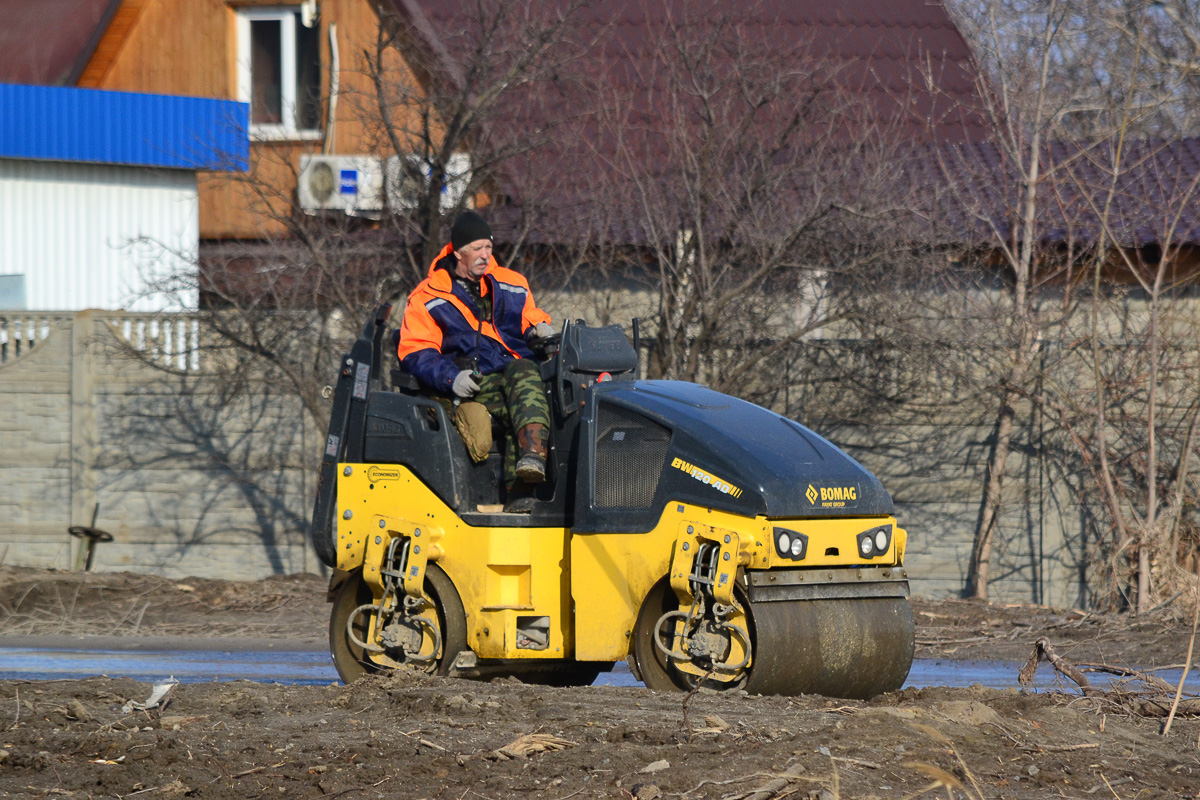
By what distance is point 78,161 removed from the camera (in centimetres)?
1848

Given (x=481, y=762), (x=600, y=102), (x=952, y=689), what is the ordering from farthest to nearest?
(x=600, y=102) → (x=952, y=689) → (x=481, y=762)

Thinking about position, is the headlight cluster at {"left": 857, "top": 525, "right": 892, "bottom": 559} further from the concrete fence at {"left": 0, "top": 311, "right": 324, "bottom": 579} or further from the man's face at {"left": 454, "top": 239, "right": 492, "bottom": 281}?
the concrete fence at {"left": 0, "top": 311, "right": 324, "bottom": 579}

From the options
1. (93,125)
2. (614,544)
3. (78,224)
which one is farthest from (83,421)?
(614,544)

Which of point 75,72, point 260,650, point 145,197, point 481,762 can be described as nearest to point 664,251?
point 260,650

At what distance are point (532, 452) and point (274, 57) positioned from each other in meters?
14.6

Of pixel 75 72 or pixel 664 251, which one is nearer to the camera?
pixel 664 251

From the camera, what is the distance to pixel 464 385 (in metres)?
7.35

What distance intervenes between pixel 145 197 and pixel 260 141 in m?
5.15

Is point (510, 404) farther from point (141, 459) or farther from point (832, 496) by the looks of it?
point (141, 459)

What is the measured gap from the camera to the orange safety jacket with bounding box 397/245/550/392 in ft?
24.6

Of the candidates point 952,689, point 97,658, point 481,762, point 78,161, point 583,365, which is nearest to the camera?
point 481,762

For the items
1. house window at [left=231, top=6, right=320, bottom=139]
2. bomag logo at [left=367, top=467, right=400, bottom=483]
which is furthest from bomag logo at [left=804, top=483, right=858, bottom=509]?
house window at [left=231, top=6, right=320, bottom=139]

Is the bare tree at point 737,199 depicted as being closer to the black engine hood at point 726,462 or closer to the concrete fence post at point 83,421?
the concrete fence post at point 83,421

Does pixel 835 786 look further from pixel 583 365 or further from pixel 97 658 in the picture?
pixel 97 658
